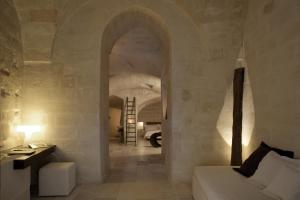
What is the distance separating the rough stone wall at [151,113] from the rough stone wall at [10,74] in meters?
8.92

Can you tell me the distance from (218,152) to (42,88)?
10.5 ft

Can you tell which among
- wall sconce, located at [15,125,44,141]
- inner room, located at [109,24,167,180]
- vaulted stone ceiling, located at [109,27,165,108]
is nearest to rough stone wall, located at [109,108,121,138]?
inner room, located at [109,24,167,180]

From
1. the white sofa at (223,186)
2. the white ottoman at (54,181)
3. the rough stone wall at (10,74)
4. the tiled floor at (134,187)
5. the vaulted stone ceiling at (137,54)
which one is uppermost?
the vaulted stone ceiling at (137,54)

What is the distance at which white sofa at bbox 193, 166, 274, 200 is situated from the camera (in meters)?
2.30

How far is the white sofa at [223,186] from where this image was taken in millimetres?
2297

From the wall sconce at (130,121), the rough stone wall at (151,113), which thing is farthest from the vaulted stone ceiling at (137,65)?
the rough stone wall at (151,113)

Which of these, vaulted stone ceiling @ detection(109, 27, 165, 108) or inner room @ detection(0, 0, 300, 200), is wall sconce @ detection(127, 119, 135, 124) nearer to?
vaulted stone ceiling @ detection(109, 27, 165, 108)

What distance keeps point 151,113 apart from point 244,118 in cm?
888

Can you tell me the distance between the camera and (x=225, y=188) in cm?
250

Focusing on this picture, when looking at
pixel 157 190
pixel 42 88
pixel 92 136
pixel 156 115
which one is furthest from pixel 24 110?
pixel 156 115

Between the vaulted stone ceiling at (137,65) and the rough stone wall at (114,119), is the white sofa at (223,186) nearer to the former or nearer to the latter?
the vaulted stone ceiling at (137,65)

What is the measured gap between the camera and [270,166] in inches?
101

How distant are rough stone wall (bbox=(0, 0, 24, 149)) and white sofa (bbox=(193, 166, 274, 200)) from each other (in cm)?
273

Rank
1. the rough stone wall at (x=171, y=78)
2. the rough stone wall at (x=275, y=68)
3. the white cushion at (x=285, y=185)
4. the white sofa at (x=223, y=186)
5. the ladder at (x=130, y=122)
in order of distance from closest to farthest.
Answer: the white cushion at (x=285, y=185) < the white sofa at (x=223, y=186) < the rough stone wall at (x=275, y=68) < the rough stone wall at (x=171, y=78) < the ladder at (x=130, y=122)
